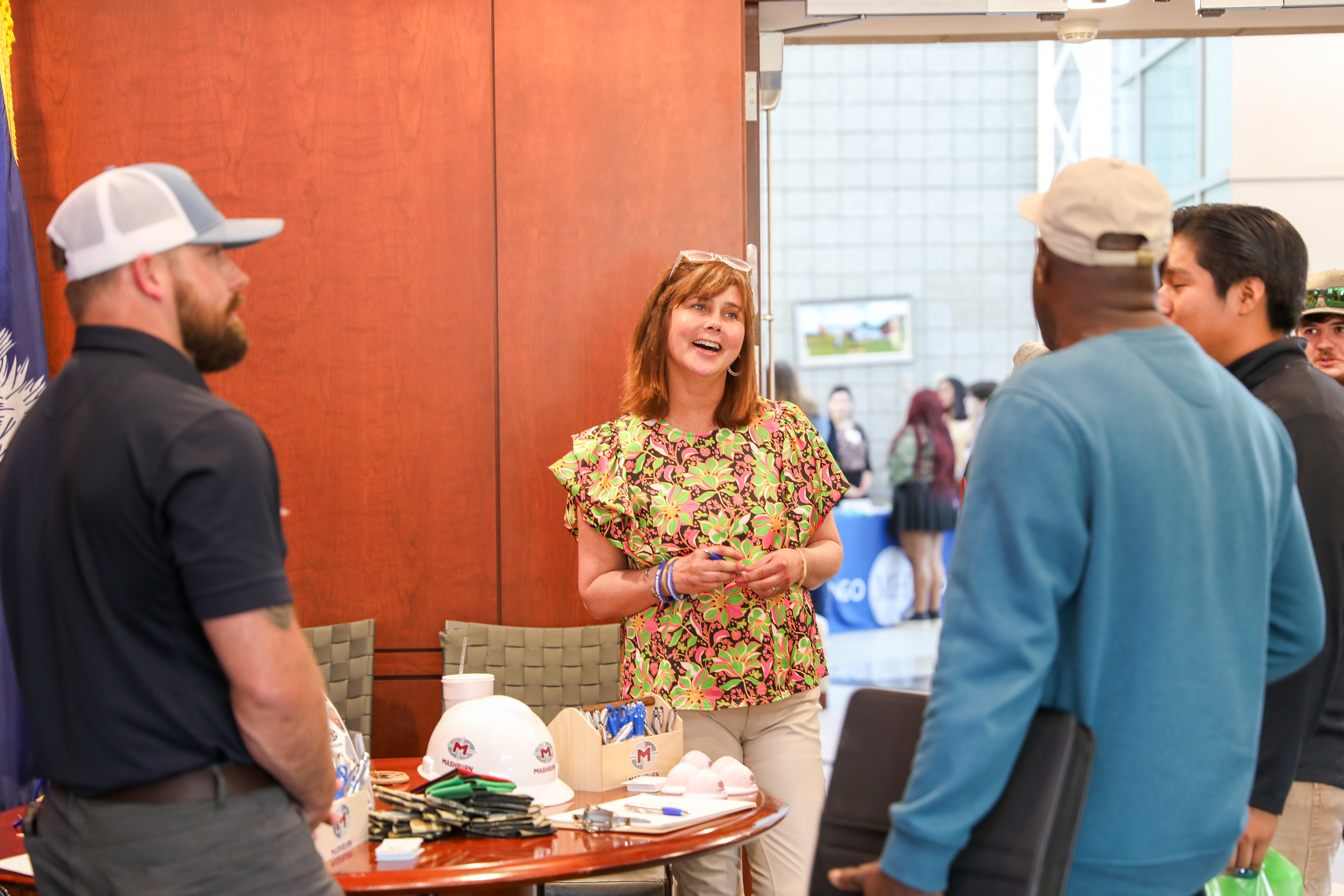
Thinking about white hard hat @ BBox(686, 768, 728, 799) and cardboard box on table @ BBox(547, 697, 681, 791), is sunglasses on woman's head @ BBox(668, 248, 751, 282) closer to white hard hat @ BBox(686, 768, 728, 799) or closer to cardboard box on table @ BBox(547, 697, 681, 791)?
cardboard box on table @ BBox(547, 697, 681, 791)

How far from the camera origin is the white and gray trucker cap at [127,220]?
1479 millimetres

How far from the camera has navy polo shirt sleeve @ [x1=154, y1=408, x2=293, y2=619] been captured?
1391mm

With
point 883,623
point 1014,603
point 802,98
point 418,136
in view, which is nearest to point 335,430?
point 418,136

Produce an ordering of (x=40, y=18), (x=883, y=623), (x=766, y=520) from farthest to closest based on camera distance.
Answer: (x=883, y=623)
(x=40, y=18)
(x=766, y=520)

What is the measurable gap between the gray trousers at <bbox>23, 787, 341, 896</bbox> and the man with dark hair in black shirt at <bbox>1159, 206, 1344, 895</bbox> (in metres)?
1.61

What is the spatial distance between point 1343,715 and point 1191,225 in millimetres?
977

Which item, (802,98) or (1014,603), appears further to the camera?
(802,98)

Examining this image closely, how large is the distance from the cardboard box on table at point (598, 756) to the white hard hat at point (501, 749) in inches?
3.1

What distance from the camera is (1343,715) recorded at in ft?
7.08

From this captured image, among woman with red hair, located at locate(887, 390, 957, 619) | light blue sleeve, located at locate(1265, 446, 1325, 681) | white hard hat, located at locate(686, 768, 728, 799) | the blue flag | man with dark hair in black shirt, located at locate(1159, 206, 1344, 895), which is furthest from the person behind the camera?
woman with red hair, located at locate(887, 390, 957, 619)

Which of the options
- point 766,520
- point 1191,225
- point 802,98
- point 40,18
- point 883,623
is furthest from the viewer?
point 802,98

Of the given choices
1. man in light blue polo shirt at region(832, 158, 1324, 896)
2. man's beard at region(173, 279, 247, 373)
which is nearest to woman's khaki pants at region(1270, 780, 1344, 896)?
man in light blue polo shirt at region(832, 158, 1324, 896)

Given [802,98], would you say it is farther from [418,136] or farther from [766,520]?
[766,520]

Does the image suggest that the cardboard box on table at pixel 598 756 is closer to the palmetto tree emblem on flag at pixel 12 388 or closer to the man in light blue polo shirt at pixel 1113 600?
the man in light blue polo shirt at pixel 1113 600
